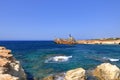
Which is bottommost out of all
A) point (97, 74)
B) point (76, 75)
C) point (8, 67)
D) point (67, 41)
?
point (97, 74)

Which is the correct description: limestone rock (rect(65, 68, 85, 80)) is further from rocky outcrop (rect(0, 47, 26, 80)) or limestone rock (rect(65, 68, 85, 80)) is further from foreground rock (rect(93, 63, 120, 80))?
rocky outcrop (rect(0, 47, 26, 80))

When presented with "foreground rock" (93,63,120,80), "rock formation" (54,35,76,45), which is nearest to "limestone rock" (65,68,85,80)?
"foreground rock" (93,63,120,80)

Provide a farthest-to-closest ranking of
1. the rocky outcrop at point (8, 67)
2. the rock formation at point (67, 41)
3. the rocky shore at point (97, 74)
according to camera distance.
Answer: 1. the rock formation at point (67, 41)
2. the rocky shore at point (97, 74)
3. the rocky outcrop at point (8, 67)

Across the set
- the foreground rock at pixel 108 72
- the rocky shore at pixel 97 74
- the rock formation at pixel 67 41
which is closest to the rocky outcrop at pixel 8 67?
the rocky shore at pixel 97 74

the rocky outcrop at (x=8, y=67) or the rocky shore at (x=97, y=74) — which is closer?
the rocky outcrop at (x=8, y=67)

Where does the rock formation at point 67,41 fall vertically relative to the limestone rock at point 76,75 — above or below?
above

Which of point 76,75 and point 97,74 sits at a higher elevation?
point 76,75

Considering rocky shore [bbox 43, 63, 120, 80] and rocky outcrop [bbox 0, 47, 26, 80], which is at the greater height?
rocky outcrop [bbox 0, 47, 26, 80]

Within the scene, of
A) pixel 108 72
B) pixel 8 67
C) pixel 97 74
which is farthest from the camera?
pixel 97 74

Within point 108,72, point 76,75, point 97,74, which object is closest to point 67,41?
point 97,74

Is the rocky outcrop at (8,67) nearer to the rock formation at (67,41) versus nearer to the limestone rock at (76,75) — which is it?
the limestone rock at (76,75)

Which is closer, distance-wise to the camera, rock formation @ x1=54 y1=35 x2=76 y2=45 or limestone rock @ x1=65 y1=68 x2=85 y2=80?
limestone rock @ x1=65 y1=68 x2=85 y2=80

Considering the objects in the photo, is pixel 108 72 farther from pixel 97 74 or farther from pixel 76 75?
pixel 76 75

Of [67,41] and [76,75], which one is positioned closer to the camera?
[76,75]
